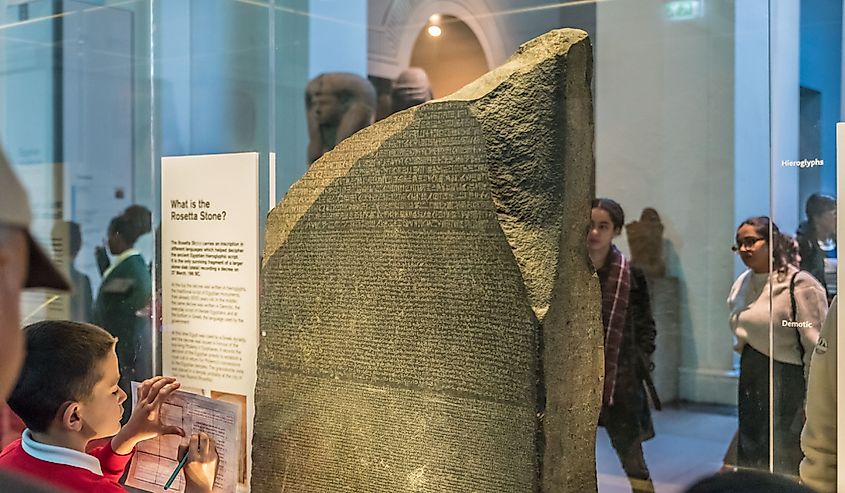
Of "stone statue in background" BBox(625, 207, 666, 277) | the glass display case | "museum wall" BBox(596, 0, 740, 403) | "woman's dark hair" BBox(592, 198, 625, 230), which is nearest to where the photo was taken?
the glass display case

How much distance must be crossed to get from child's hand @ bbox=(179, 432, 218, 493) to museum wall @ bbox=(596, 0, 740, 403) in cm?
230

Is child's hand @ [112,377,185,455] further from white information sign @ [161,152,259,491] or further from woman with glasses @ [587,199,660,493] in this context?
woman with glasses @ [587,199,660,493]

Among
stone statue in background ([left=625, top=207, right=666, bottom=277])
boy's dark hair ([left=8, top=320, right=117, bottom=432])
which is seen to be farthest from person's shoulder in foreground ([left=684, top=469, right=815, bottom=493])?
stone statue in background ([left=625, top=207, right=666, bottom=277])

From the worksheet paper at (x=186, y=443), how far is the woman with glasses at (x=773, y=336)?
5.09 ft

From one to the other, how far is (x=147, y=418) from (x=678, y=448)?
6.97 feet

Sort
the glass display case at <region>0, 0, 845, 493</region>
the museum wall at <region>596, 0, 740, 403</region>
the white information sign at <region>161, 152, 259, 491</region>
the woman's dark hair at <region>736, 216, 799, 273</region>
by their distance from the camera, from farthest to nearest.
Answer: the museum wall at <region>596, 0, 740, 403</region>, the woman's dark hair at <region>736, 216, 799, 273</region>, the white information sign at <region>161, 152, 259, 491</region>, the glass display case at <region>0, 0, 845, 493</region>

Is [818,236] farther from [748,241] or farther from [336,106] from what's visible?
[336,106]

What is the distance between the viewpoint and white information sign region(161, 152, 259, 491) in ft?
8.93

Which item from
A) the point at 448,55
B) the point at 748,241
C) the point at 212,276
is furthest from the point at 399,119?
the point at 748,241

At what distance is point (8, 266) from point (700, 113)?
13.1 ft

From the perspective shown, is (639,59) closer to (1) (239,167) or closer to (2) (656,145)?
(2) (656,145)

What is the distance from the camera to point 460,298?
2.16 m

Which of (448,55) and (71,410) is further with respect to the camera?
(448,55)

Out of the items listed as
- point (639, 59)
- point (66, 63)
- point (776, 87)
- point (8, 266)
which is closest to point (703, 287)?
point (639, 59)
